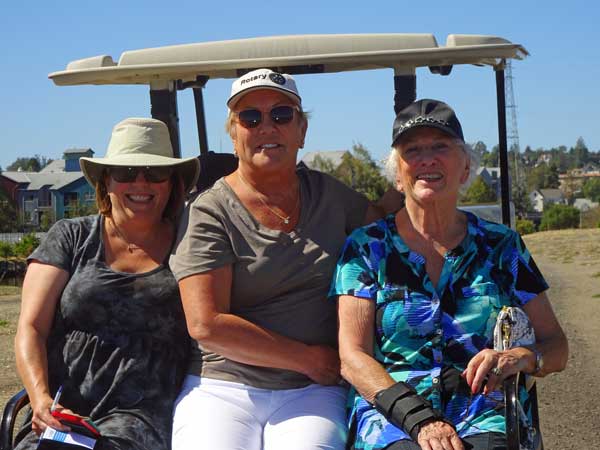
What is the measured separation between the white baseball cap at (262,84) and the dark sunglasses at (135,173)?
0.40 meters

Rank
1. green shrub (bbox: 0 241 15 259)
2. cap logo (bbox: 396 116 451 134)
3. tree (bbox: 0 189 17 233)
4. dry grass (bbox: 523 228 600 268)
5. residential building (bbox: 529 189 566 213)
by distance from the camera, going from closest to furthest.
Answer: cap logo (bbox: 396 116 451 134) < dry grass (bbox: 523 228 600 268) < green shrub (bbox: 0 241 15 259) < tree (bbox: 0 189 17 233) < residential building (bbox: 529 189 566 213)

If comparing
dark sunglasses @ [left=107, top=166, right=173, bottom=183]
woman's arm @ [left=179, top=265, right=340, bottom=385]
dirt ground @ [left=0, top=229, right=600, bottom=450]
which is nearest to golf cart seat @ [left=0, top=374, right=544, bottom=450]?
woman's arm @ [left=179, top=265, right=340, bottom=385]

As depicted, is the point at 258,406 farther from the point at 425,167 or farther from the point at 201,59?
the point at 201,59

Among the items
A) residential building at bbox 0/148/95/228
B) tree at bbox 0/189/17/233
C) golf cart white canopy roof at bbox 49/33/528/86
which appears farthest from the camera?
residential building at bbox 0/148/95/228

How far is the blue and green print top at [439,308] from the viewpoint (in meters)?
3.03

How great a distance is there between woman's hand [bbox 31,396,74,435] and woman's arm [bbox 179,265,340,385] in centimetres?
54

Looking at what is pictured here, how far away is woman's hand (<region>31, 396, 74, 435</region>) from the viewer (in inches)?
122

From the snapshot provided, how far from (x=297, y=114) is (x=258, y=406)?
1129 millimetres

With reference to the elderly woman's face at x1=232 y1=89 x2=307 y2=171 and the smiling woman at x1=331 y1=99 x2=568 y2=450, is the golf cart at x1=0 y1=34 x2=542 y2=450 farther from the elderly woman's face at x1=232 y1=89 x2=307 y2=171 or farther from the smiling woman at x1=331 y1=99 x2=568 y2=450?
the smiling woman at x1=331 y1=99 x2=568 y2=450

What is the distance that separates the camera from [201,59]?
12.7 feet

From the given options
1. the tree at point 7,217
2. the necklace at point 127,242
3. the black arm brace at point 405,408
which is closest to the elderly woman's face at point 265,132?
the necklace at point 127,242

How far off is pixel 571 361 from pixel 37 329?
19.5ft

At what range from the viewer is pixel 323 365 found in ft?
10.8

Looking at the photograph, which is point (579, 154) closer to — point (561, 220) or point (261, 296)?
point (561, 220)
